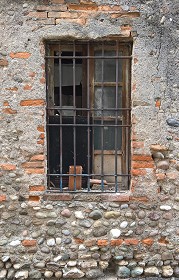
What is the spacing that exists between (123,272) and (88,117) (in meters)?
1.72

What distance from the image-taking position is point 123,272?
3.85 meters

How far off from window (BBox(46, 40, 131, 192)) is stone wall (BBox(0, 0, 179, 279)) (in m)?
0.20

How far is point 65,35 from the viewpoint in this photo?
3.71 metres

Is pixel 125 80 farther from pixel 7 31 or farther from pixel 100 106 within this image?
pixel 7 31

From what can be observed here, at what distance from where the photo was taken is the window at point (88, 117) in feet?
12.9

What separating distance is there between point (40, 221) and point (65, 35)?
1.99 m

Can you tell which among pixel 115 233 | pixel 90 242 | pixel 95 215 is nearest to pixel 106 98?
pixel 95 215

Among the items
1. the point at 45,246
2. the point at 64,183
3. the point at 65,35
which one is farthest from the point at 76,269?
the point at 65,35

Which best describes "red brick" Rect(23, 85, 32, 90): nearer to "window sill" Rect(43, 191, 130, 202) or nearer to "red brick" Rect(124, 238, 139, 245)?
"window sill" Rect(43, 191, 130, 202)

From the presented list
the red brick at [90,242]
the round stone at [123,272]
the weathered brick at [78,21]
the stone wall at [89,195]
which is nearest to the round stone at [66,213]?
the stone wall at [89,195]

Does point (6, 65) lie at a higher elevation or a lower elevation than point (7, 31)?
lower

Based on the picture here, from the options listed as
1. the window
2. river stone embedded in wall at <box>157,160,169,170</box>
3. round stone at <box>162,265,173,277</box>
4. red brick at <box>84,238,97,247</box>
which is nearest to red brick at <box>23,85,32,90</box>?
the window

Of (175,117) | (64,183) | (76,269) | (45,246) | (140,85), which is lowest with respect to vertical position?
(76,269)

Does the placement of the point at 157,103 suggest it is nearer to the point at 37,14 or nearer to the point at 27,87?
the point at 27,87
